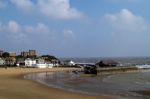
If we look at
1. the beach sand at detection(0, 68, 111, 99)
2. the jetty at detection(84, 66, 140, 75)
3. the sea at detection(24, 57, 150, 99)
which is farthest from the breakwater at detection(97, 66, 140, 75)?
the beach sand at detection(0, 68, 111, 99)

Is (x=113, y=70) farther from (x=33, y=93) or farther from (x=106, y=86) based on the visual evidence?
(x=33, y=93)

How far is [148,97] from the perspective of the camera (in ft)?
96.6

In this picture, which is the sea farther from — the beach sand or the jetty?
the jetty

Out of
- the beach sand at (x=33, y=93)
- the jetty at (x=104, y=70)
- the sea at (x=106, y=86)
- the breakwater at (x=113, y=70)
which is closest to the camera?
the beach sand at (x=33, y=93)

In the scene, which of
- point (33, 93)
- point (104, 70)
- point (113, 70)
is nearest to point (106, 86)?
point (33, 93)

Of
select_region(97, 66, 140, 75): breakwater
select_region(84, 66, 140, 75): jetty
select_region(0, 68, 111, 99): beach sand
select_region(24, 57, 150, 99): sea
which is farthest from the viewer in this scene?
select_region(97, 66, 140, 75): breakwater

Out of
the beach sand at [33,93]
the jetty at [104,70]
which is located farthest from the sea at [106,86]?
the jetty at [104,70]

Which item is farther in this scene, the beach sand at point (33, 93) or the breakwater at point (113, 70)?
the breakwater at point (113, 70)

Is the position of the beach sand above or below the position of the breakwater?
below

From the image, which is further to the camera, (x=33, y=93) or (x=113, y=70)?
A: (x=113, y=70)

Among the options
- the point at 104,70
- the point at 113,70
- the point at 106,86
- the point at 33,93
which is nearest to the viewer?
the point at 33,93

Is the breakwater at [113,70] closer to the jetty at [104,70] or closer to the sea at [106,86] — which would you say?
the jetty at [104,70]

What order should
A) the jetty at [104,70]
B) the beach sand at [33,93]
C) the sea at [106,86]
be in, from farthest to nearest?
the jetty at [104,70]
the sea at [106,86]
the beach sand at [33,93]

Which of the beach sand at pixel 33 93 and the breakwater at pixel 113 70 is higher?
the breakwater at pixel 113 70
